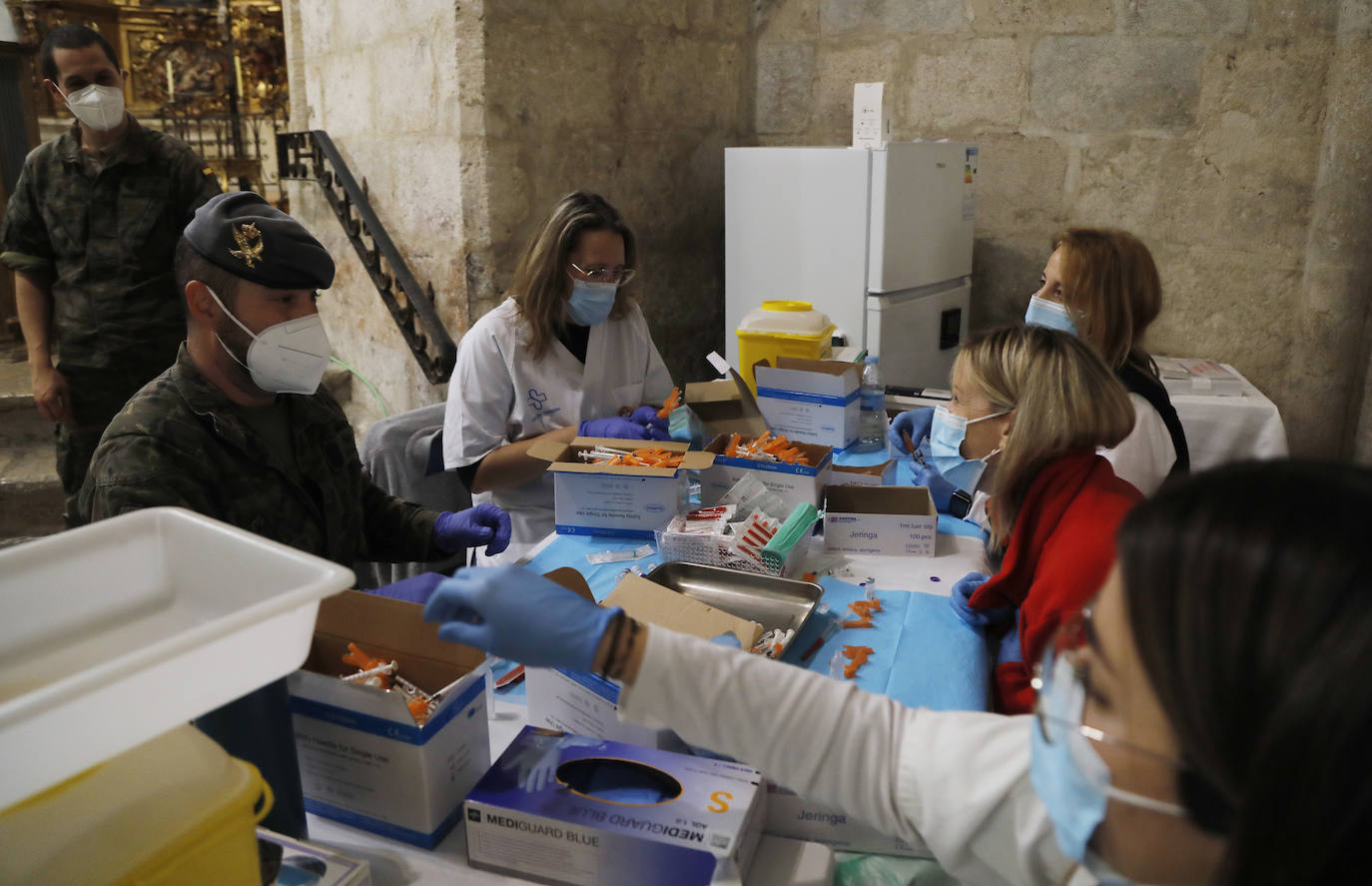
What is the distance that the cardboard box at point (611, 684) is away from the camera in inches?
51.6

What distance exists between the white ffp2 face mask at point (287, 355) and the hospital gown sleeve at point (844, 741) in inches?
44.5

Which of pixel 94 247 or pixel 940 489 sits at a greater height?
A: pixel 94 247

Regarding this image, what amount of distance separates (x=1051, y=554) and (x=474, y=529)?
121cm

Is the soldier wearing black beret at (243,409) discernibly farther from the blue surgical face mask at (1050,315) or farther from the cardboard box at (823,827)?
the blue surgical face mask at (1050,315)

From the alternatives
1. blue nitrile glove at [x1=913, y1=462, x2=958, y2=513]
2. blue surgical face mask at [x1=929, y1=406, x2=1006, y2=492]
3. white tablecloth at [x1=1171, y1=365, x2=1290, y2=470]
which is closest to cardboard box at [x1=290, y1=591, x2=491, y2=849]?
blue surgical face mask at [x1=929, y1=406, x2=1006, y2=492]

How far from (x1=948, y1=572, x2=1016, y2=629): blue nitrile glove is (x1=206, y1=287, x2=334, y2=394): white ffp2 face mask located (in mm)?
1382

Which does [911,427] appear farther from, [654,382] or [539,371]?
[539,371]

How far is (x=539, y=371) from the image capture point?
112 inches

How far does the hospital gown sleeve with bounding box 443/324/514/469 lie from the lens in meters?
2.71

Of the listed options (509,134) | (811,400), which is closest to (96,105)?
(509,134)

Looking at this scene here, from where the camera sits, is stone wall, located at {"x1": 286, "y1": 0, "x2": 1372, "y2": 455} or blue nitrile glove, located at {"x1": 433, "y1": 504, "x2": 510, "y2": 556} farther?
stone wall, located at {"x1": 286, "y1": 0, "x2": 1372, "y2": 455}

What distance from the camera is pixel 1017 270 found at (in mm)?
4348

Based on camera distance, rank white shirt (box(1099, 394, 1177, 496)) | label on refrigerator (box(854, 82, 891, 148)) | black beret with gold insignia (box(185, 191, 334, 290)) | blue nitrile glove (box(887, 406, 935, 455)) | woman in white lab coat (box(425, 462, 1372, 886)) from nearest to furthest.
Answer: woman in white lab coat (box(425, 462, 1372, 886))
black beret with gold insignia (box(185, 191, 334, 290))
white shirt (box(1099, 394, 1177, 496))
blue nitrile glove (box(887, 406, 935, 455))
label on refrigerator (box(854, 82, 891, 148))

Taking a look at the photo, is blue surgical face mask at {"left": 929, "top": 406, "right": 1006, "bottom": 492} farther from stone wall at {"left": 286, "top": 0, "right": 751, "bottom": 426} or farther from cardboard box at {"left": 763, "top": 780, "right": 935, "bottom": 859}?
stone wall at {"left": 286, "top": 0, "right": 751, "bottom": 426}
